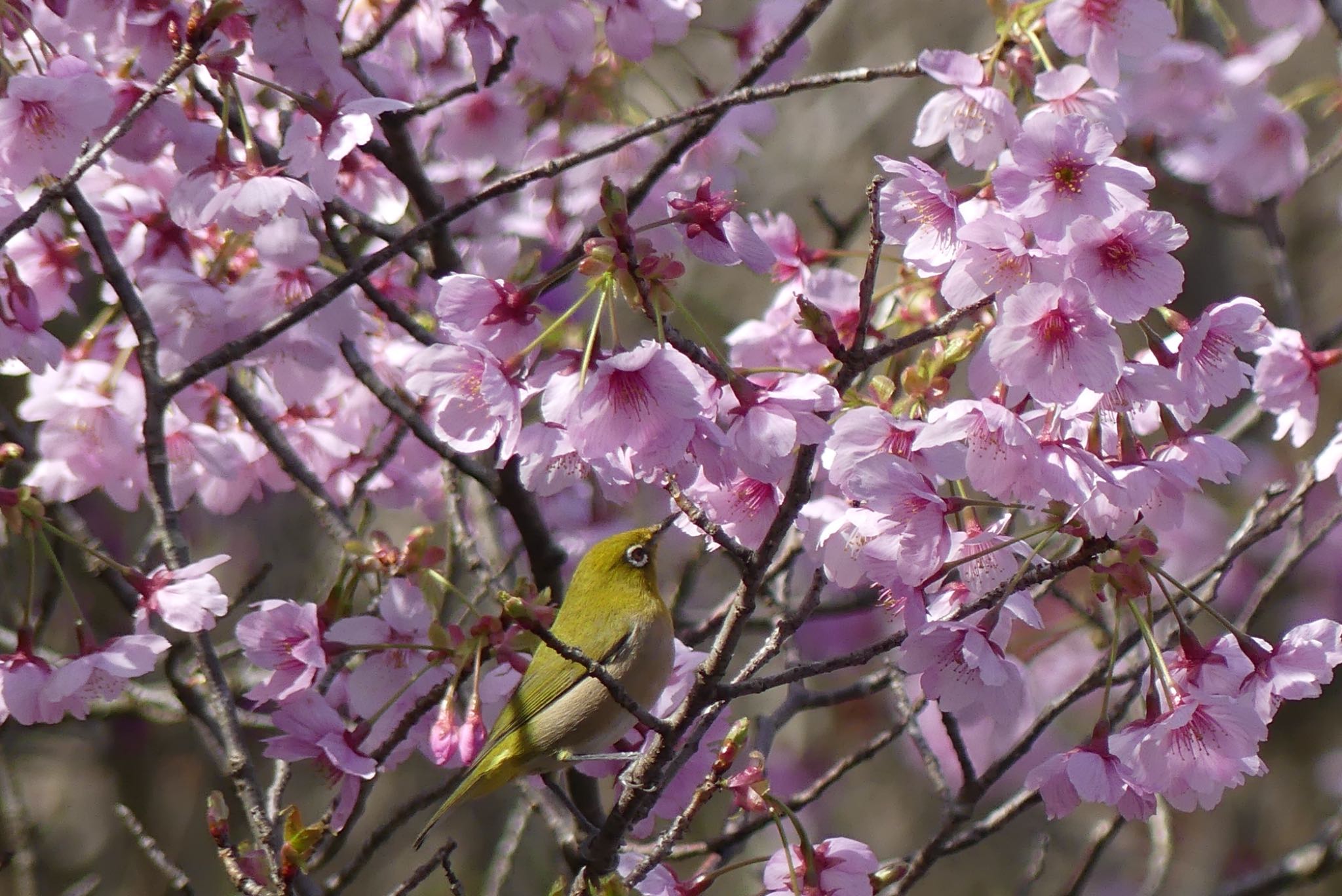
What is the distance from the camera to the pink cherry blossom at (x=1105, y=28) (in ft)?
6.66

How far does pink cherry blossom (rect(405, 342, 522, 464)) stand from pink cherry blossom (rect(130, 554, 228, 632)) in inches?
14.7

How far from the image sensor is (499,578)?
9.29 ft

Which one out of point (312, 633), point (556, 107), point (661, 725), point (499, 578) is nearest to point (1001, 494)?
point (661, 725)

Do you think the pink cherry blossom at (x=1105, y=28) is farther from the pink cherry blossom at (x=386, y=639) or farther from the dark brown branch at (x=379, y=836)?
the dark brown branch at (x=379, y=836)

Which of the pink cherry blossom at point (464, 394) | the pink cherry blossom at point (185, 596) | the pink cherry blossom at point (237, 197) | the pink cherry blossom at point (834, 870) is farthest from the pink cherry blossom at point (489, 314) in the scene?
the pink cherry blossom at point (834, 870)

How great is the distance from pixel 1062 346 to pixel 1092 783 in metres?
0.56

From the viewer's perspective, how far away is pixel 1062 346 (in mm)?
1512

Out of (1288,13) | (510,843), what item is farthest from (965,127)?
(510,843)

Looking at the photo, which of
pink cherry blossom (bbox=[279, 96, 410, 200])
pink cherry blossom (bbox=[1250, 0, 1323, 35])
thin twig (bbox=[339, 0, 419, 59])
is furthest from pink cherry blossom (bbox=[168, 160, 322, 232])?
pink cherry blossom (bbox=[1250, 0, 1323, 35])

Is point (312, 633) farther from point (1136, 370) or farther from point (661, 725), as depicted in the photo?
point (1136, 370)

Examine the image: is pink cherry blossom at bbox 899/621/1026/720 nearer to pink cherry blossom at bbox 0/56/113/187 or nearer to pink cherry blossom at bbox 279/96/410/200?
pink cherry blossom at bbox 279/96/410/200

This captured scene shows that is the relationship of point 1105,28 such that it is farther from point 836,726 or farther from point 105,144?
point 836,726

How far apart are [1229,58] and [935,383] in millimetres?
2285

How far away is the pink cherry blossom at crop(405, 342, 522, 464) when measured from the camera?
166 cm
